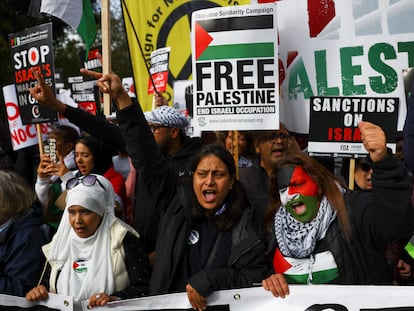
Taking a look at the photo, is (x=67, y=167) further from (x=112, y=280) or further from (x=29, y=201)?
(x=112, y=280)

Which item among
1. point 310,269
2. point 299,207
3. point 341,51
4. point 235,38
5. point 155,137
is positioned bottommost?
point 310,269

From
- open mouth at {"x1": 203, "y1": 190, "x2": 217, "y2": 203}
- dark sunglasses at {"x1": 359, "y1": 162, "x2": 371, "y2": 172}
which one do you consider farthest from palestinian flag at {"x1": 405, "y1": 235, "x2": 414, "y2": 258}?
open mouth at {"x1": 203, "y1": 190, "x2": 217, "y2": 203}

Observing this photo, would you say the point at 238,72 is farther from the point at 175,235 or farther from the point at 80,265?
the point at 80,265

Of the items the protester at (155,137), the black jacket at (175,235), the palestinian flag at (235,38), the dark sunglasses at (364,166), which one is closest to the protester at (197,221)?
the black jacket at (175,235)

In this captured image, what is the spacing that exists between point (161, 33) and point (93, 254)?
100 inches

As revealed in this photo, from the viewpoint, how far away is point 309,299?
11.5ft

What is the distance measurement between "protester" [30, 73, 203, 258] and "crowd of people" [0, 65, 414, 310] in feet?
0.03

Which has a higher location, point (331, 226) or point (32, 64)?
point (32, 64)

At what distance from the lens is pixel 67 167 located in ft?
20.1

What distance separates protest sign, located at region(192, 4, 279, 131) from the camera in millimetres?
4676

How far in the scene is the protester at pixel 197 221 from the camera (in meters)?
3.70

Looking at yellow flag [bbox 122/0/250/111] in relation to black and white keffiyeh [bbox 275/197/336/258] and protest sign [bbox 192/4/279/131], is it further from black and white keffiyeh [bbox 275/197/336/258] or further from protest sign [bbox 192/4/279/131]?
black and white keffiyeh [bbox 275/197/336/258]

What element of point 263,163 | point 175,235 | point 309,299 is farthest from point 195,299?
point 263,163

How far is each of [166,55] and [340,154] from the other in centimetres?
208
